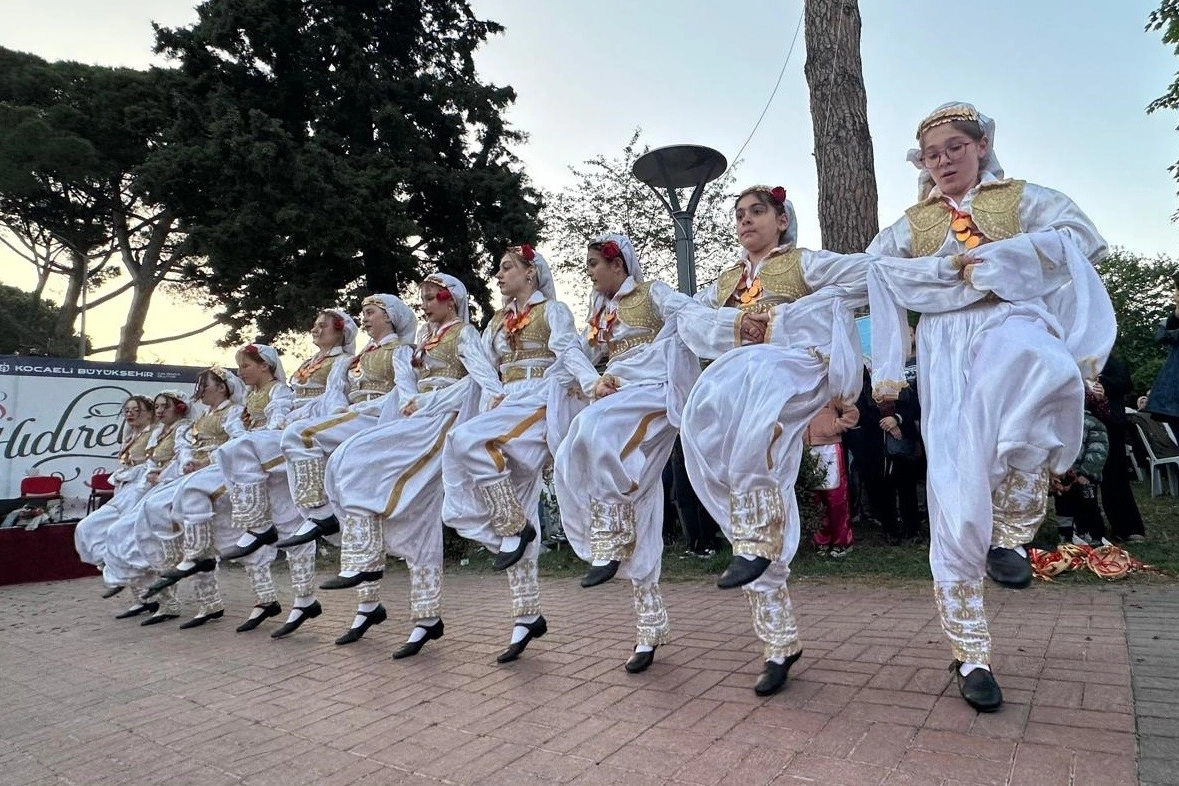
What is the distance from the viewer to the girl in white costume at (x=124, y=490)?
705cm

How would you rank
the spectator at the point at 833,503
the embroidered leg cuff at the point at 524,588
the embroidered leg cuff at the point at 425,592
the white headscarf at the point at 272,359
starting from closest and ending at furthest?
the embroidered leg cuff at the point at 524,588
the embroidered leg cuff at the point at 425,592
the spectator at the point at 833,503
the white headscarf at the point at 272,359

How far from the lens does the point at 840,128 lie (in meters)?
8.16

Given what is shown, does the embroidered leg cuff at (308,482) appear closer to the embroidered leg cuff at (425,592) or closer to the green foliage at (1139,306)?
the embroidered leg cuff at (425,592)

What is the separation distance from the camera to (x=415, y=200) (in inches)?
693

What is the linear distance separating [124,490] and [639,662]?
6.36 metres

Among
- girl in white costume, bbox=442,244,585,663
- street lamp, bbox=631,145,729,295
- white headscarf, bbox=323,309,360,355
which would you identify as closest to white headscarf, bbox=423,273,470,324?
girl in white costume, bbox=442,244,585,663

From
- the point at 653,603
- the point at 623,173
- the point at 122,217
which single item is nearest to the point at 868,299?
the point at 653,603

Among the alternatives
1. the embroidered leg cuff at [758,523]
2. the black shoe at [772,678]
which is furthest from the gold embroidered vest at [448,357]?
the black shoe at [772,678]

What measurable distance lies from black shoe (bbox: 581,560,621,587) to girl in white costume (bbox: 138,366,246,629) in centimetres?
386

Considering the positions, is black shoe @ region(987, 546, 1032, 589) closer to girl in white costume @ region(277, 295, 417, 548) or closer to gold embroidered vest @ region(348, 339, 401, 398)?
girl in white costume @ region(277, 295, 417, 548)

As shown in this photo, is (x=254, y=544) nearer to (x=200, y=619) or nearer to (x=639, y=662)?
(x=200, y=619)

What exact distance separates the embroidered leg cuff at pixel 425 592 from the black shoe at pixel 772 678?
2.27m

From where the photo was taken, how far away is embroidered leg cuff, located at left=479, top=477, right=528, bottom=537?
4.04 meters

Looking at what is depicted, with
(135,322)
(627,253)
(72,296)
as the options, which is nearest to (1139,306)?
(627,253)
